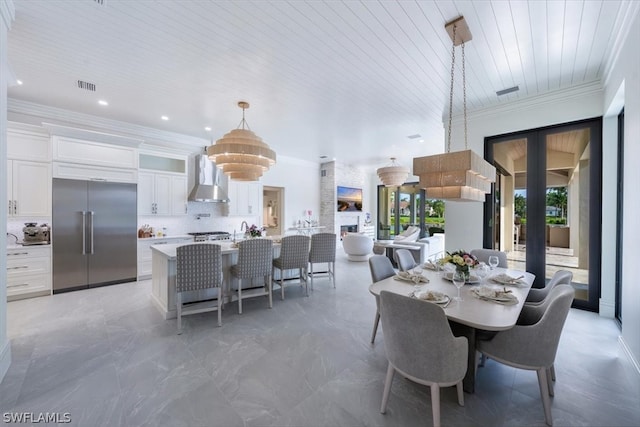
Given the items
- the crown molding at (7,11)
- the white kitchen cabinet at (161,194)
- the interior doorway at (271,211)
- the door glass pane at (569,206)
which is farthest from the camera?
the interior doorway at (271,211)

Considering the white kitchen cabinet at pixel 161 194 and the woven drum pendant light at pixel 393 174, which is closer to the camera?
the white kitchen cabinet at pixel 161 194

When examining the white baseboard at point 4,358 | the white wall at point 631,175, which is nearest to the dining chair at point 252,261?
the white baseboard at point 4,358

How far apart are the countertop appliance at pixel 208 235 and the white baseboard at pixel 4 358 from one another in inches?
130

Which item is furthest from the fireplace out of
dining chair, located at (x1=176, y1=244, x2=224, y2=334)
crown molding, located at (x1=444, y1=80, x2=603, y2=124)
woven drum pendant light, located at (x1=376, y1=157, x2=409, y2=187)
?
dining chair, located at (x1=176, y1=244, x2=224, y2=334)

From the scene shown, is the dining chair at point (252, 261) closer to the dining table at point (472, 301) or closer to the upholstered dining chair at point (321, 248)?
the upholstered dining chair at point (321, 248)

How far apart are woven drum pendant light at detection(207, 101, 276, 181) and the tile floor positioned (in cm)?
201

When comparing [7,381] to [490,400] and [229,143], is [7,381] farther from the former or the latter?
[490,400]

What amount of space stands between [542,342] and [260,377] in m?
2.07

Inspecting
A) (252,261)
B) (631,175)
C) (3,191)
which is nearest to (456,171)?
(631,175)

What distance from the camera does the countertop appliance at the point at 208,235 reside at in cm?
559

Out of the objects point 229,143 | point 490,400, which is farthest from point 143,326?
point 490,400

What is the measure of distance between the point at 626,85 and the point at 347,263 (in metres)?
5.48

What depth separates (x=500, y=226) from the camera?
4.36 meters

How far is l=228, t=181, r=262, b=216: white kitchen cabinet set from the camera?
21.7 feet
